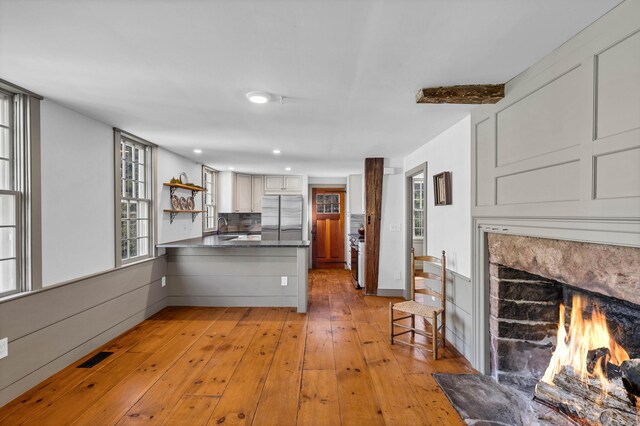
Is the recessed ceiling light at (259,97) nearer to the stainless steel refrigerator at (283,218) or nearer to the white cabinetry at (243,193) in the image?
the stainless steel refrigerator at (283,218)

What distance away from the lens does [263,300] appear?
424 centimetres

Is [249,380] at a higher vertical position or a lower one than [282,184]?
lower

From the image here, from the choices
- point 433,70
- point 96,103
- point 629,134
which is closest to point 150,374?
point 96,103

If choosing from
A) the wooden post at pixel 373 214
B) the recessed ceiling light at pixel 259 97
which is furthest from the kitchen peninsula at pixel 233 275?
the recessed ceiling light at pixel 259 97

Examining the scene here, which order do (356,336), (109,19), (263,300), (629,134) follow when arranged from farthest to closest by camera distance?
(263,300) < (356,336) < (109,19) < (629,134)

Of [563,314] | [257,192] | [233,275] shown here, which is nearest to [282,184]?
[257,192]

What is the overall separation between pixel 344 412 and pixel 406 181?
356 cm

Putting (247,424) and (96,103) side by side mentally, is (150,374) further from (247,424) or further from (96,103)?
(96,103)

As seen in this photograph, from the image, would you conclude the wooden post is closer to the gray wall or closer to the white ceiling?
the white ceiling

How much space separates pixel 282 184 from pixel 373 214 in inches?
106

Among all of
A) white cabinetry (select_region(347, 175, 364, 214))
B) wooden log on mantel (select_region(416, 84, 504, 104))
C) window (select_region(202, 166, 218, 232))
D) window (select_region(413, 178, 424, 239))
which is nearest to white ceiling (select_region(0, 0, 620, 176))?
wooden log on mantel (select_region(416, 84, 504, 104))

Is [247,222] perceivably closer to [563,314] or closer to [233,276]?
[233,276]

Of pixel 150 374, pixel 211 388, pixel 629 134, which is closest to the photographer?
pixel 629 134

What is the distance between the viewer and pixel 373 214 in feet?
16.2
